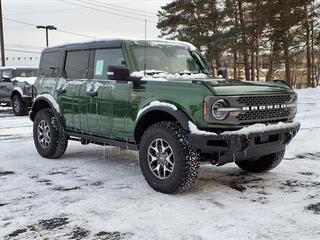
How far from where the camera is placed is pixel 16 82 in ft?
55.1

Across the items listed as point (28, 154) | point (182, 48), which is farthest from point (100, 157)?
point (182, 48)

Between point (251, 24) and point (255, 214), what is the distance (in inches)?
1222

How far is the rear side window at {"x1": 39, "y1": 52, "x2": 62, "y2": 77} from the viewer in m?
7.57

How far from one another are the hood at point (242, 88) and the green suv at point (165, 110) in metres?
0.01

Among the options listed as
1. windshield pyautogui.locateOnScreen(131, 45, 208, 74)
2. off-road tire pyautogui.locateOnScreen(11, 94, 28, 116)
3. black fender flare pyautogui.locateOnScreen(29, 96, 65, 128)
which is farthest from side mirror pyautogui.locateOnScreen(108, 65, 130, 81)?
off-road tire pyautogui.locateOnScreen(11, 94, 28, 116)

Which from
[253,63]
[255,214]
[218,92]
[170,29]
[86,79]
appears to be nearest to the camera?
[255,214]

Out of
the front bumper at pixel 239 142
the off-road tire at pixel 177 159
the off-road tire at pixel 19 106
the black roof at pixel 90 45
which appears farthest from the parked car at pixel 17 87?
the front bumper at pixel 239 142

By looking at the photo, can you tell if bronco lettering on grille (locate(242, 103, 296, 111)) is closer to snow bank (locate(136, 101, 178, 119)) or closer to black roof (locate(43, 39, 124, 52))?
snow bank (locate(136, 101, 178, 119))

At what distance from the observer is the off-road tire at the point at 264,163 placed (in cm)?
626

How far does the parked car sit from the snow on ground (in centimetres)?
911

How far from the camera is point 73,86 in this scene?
6.95m

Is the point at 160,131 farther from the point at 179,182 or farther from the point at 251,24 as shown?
the point at 251,24

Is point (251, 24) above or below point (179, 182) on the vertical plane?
above

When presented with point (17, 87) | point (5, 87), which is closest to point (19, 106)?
point (17, 87)
